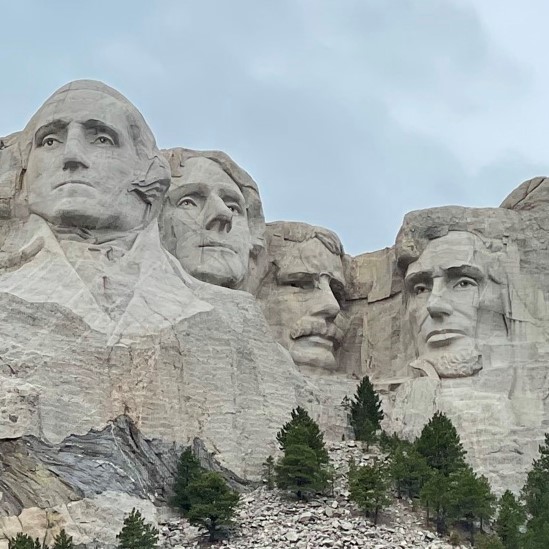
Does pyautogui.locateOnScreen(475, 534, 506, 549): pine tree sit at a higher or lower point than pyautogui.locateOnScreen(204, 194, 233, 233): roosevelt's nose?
lower

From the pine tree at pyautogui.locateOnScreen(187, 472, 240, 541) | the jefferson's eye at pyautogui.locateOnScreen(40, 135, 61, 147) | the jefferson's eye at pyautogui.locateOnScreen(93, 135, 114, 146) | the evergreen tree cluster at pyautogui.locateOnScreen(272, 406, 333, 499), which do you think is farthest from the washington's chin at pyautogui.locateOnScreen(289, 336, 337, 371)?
the pine tree at pyautogui.locateOnScreen(187, 472, 240, 541)

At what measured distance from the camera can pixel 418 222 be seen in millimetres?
30125

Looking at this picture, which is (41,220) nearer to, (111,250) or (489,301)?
(111,250)

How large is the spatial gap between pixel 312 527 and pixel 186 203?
275 inches

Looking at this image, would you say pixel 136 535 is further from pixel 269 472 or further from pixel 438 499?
pixel 438 499

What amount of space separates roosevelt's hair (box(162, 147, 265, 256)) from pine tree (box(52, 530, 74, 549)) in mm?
7823

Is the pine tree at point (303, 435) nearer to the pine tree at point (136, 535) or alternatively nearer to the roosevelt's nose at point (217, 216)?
the pine tree at point (136, 535)

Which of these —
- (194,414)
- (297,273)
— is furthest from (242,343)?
(297,273)

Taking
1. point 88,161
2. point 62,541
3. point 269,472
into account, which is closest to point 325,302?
point 88,161

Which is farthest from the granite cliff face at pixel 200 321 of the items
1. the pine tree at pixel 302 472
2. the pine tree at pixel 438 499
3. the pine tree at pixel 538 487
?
the pine tree at pixel 438 499

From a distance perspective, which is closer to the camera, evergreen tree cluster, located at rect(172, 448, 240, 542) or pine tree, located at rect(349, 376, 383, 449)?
evergreen tree cluster, located at rect(172, 448, 240, 542)

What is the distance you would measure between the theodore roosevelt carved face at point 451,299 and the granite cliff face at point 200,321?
3 centimetres

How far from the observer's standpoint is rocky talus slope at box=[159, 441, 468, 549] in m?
23.8

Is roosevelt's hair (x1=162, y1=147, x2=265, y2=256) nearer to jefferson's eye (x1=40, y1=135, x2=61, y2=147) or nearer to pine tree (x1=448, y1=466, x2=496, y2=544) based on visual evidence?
jefferson's eye (x1=40, y1=135, x2=61, y2=147)
